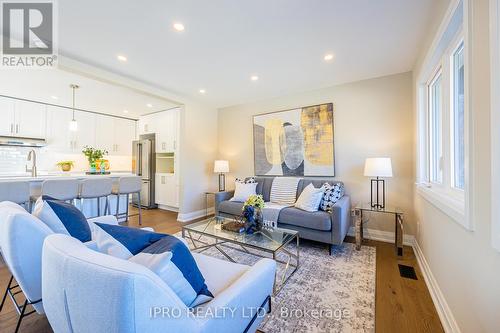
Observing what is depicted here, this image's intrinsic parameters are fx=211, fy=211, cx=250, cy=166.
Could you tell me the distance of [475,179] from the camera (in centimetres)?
116

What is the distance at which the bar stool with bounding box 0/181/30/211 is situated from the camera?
2.49 meters

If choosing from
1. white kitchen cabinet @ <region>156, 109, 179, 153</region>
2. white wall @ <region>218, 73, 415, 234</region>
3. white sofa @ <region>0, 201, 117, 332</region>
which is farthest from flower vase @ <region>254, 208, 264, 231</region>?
white kitchen cabinet @ <region>156, 109, 179, 153</region>

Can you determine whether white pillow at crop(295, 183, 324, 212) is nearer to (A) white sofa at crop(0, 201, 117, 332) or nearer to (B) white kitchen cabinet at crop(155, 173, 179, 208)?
(A) white sofa at crop(0, 201, 117, 332)

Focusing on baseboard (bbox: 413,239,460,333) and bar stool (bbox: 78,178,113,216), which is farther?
bar stool (bbox: 78,178,113,216)

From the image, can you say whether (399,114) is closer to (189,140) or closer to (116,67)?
(189,140)

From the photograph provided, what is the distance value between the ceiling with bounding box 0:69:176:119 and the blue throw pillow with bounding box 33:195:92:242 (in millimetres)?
2711

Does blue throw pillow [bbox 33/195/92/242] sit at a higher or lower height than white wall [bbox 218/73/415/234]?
lower

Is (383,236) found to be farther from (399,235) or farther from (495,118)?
(495,118)

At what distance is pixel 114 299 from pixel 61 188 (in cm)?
328

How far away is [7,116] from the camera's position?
171 inches

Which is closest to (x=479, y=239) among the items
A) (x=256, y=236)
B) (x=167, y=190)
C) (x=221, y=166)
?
(x=256, y=236)

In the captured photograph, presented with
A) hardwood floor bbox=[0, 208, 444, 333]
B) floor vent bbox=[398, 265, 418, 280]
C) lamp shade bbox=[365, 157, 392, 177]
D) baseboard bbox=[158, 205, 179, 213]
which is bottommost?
hardwood floor bbox=[0, 208, 444, 333]

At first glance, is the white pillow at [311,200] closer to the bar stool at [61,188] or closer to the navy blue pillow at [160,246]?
the navy blue pillow at [160,246]

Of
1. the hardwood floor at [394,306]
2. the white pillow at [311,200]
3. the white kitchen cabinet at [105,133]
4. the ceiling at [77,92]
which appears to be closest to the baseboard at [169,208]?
the white kitchen cabinet at [105,133]
